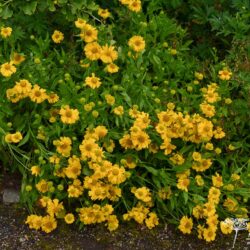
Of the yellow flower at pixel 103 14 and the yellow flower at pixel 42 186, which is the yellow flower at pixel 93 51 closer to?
the yellow flower at pixel 103 14

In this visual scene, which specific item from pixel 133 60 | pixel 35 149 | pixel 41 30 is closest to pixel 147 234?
pixel 35 149

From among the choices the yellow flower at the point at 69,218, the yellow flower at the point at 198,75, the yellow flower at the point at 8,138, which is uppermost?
the yellow flower at the point at 198,75

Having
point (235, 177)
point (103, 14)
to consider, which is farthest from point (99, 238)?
point (103, 14)

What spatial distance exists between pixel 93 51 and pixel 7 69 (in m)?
0.48

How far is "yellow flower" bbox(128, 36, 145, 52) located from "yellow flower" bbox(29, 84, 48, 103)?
0.60 meters

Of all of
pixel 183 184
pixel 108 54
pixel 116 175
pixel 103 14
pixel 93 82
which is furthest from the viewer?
pixel 103 14

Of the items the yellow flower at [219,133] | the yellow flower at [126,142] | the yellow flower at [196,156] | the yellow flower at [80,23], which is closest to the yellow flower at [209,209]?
the yellow flower at [196,156]

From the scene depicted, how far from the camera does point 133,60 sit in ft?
11.3

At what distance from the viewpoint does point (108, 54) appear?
3.29m

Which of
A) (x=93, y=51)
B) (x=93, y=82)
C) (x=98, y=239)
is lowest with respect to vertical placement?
(x=98, y=239)

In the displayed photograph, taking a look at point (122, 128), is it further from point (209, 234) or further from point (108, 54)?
point (209, 234)

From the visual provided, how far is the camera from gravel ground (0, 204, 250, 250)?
3.05m

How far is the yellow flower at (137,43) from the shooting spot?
339 centimetres

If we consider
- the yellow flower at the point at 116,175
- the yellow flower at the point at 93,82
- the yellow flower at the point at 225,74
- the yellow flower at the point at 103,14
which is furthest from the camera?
the yellow flower at the point at 103,14
